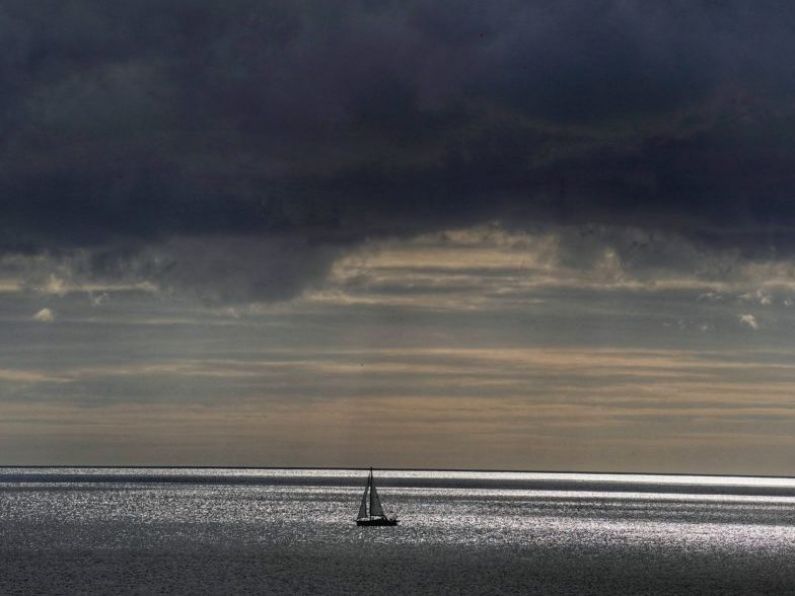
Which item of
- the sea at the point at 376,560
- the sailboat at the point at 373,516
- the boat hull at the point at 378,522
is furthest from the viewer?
the sailboat at the point at 373,516

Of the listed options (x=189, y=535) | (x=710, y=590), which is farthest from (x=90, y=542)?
(x=710, y=590)

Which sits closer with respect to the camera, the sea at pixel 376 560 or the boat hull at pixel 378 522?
the sea at pixel 376 560

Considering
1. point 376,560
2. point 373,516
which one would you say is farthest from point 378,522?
point 376,560

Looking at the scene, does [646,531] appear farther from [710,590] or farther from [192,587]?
[192,587]

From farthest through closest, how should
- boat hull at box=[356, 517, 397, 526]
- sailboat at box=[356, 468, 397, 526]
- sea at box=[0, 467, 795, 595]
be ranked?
sailboat at box=[356, 468, 397, 526], boat hull at box=[356, 517, 397, 526], sea at box=[0, 467, 795, 595]

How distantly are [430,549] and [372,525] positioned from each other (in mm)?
34959

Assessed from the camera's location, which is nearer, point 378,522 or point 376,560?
point 376,560

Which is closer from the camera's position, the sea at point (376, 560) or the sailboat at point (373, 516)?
the sea at point (376, 560)

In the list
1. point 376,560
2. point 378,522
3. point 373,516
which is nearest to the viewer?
point 376,560

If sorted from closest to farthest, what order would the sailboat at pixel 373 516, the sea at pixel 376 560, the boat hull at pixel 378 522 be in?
1. the sea at pixel 376 560
2. the boat hull at pixel 378 522
3. the sailboat at pixel 373 516

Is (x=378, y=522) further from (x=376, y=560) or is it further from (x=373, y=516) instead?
(x=376, y=560)

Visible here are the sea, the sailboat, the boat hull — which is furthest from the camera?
the sailboat

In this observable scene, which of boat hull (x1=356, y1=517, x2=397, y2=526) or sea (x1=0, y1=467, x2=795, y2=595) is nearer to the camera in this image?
sea (x1=0, y1=467, x2=795, y2=595)

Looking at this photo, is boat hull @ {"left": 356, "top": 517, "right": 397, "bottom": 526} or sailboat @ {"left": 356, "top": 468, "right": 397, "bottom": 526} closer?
boat hull @ {"left": 356, "top": 517, "right": 397, "bottom": 526}
